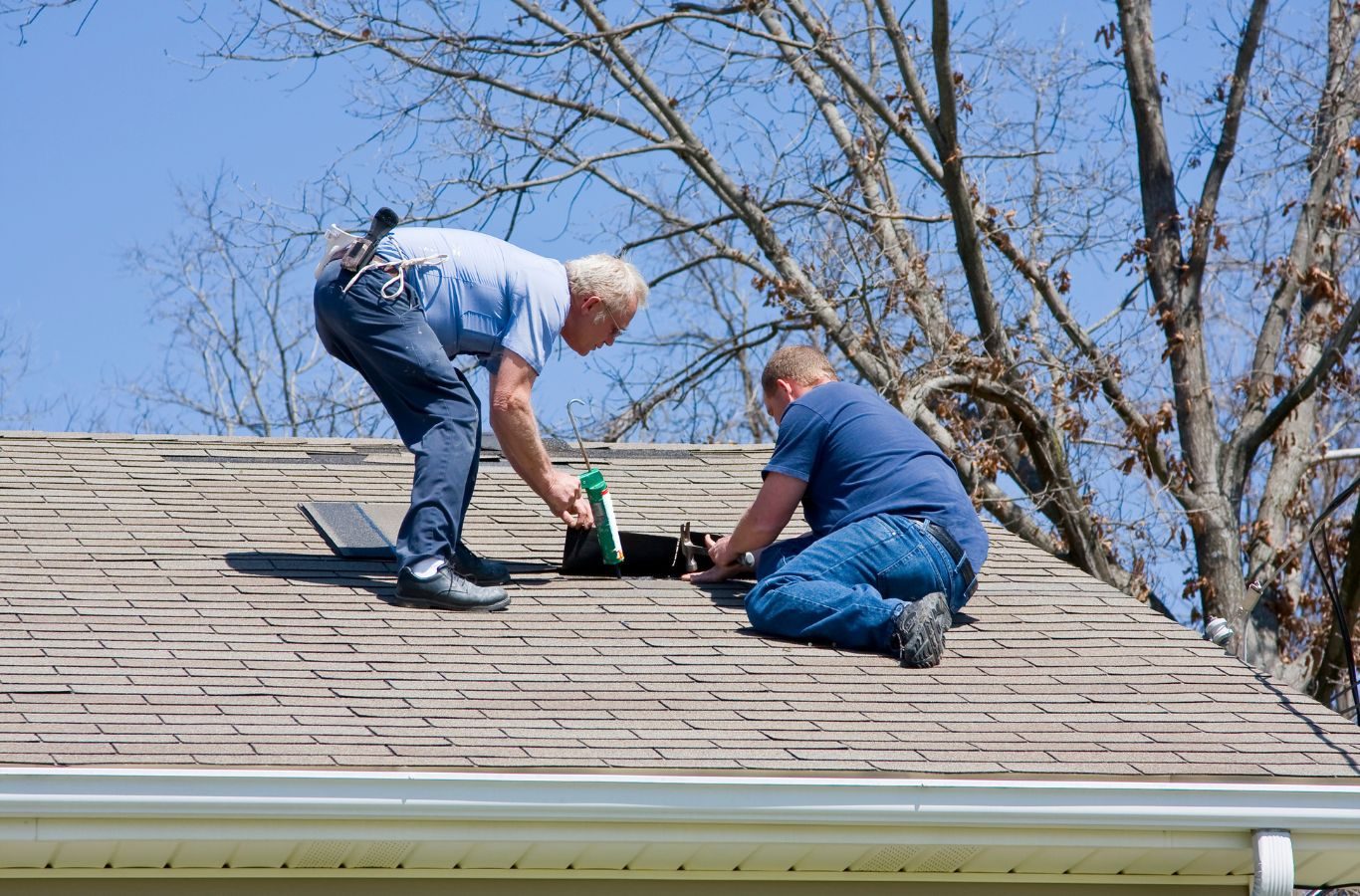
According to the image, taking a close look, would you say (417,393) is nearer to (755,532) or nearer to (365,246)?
(365,246)

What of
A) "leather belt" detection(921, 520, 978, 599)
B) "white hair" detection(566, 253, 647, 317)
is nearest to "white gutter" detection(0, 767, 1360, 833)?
"leather belt" detection(921, 520, 978, 599)

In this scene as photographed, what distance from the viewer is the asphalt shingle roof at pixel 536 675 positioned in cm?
424

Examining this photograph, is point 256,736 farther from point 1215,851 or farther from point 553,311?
point 1215,851

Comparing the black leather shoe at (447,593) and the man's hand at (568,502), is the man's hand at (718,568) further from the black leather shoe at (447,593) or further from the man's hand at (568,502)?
the black leather shoe at (447,593)

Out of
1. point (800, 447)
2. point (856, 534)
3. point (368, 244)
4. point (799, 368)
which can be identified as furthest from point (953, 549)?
point (368, 244)

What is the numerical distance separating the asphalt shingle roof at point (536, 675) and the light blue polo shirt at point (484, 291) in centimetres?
94

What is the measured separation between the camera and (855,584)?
5.37m

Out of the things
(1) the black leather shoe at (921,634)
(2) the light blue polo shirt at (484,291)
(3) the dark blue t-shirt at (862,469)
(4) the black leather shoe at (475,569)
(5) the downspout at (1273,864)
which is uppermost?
(2) the light blue polo shirt at (484,291)

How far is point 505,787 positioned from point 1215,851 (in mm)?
1896

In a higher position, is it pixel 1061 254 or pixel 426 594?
pixel 1061 254

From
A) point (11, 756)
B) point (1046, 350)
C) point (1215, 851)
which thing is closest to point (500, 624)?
point (11, 756)

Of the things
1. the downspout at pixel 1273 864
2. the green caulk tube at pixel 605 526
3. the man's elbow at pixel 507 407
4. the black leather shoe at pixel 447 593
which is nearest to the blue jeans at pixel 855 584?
the green caulk tube at pixel 605 526

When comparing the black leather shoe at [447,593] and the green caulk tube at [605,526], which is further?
the green caulk tube at [605,526]

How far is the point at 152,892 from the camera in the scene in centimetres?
407
